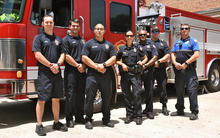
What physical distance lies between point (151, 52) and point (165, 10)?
2.54 m

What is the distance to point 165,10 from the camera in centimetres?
766

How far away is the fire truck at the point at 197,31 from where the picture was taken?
7.49 metres

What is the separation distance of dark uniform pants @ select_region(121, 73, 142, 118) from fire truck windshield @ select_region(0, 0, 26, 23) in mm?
2411

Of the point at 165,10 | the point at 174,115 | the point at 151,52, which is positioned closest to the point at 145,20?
the point at 165,10

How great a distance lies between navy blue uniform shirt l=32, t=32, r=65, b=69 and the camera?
4.23 metres

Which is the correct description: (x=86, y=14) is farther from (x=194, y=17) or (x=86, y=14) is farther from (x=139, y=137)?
(x=194, y=17)

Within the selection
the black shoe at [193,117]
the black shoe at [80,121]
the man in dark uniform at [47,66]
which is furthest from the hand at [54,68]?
the black shoe at [193,117]

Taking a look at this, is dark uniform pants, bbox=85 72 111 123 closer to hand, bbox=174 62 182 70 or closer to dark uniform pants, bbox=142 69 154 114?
dark uniform pants, bbox=142 69 154 114

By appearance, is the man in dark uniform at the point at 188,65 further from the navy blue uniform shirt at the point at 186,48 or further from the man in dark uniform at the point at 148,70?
the man in dark uniform at the point at 148,70

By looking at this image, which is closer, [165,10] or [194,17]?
[165,10]

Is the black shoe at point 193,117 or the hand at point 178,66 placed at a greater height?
the hand at point 178,66

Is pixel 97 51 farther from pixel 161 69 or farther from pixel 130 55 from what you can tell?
pixel 161 69

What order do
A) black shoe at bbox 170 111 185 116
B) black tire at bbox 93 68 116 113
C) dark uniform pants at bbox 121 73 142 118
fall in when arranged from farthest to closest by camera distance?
1. black tire at bbox 93 68 116 113
2. black shoe at bbox 170 111 185 116
3. dark uniform pants at bbox 121 73 142 118

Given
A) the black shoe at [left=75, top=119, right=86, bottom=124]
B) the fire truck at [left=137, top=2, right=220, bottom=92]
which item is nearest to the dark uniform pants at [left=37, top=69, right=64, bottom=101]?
the black shoe at [left=75, top=119, right=86, bottom=124]
